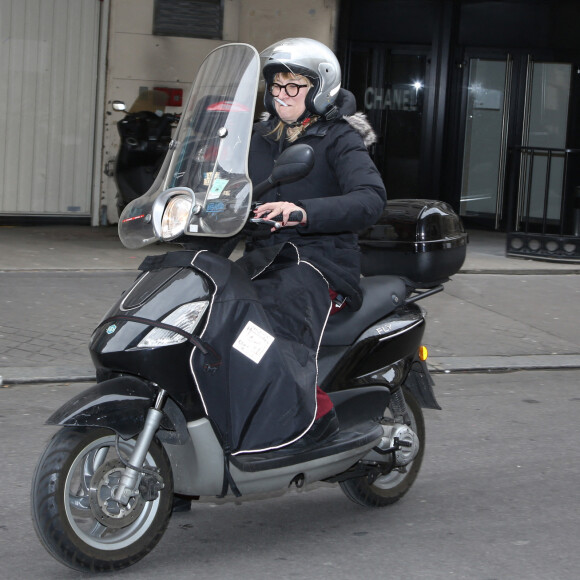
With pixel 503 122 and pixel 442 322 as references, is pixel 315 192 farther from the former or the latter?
pixel 503 122

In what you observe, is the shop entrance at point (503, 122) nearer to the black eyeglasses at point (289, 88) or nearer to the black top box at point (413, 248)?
the black top box at point (413, 248)

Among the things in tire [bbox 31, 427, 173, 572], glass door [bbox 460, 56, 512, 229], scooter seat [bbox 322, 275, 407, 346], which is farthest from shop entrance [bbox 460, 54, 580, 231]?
tire [bbox 31, 427, 173, 572]

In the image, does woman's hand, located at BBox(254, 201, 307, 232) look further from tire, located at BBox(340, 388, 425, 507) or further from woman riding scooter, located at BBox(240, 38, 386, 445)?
tire, located at BBox(340, 388, 425, 507)

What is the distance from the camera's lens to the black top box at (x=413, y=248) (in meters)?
4.81

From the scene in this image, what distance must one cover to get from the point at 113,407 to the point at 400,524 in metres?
1.47

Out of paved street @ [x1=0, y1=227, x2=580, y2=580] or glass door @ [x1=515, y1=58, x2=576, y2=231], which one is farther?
glass door @ [x1=515, y1=58, x2=576, y2=231]

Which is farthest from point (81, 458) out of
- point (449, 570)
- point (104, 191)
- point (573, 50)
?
point (573, 50)

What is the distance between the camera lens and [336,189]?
433 centimetres

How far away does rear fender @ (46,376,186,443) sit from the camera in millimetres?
3594

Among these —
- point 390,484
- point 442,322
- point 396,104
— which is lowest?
point 390,484

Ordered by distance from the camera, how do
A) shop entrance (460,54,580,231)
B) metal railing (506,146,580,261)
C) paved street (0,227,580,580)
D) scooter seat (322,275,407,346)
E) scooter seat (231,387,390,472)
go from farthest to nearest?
shop entrance (460,54,580,231) → metal railing (506,146,580,261) → scooter seat (322,275,407,346) → paved street (0,227,580,580) → scooter seat (231,387,390,472)

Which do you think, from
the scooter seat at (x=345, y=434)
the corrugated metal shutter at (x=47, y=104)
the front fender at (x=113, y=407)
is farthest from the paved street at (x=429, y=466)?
the corrugated metal shutter at (x=47, y=104)

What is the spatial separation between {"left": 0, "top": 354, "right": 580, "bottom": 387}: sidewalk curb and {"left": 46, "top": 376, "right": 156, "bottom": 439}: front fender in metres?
3.00

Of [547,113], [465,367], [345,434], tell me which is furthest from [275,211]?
[547,113]
